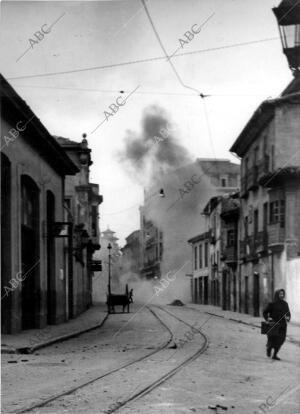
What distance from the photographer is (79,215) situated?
41.5 meters

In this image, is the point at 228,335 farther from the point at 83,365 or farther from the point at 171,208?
the point at 171,208

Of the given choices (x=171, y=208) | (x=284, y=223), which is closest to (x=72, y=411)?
(x=284, y=223)

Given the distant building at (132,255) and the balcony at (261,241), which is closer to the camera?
the balcony at (261,241)

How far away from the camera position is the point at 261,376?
452 inches

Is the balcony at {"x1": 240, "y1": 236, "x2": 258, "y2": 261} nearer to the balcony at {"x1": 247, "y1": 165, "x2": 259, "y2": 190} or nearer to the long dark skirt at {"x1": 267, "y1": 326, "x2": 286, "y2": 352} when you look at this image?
the balcony at {"x1": 247, "y1": 165, "x2": 259, "y2": 190}

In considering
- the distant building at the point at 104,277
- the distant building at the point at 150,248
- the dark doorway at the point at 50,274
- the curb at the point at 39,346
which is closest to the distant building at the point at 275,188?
the dark doorway at the point at 50,274

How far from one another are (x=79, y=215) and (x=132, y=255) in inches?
2199

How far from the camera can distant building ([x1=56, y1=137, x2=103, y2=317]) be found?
32.5 metres

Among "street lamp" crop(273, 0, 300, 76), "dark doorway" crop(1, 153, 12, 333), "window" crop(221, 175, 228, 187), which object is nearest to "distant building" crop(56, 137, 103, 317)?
"dark doorway" crop(1, 153, 12, 333)

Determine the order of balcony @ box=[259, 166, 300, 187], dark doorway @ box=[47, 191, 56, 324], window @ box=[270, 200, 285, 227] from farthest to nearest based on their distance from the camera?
window @ box=[270, 200, 285, 227]
balcony @ box=[259, 166, 300, 187]
dark doorway @ box=[47, 191, 56, 324]

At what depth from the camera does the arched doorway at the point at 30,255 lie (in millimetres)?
21656

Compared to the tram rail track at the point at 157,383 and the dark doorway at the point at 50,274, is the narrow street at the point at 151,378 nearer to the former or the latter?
the tram rail track at the point at 157,383

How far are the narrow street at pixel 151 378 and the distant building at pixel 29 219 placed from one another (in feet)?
8.66

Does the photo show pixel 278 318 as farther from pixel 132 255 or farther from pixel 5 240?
pixel 132 255
